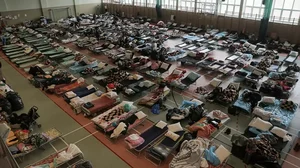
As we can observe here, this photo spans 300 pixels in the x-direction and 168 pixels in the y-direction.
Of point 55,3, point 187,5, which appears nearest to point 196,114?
point 187,5

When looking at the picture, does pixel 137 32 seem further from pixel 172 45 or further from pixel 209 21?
pixel 209 21

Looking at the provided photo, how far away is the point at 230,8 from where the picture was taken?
Answer: 18.0 m

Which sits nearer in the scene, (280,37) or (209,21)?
(280,37)

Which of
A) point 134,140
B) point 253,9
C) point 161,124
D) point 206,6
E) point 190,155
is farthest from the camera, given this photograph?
point 206,6

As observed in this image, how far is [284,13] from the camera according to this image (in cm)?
1568

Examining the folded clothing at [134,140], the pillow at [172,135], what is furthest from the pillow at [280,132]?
the folded clothing at [134,140]

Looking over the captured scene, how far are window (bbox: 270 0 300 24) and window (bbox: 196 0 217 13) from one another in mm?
4460

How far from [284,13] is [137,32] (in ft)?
34.8

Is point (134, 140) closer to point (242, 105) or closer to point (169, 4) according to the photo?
point (242, 105)

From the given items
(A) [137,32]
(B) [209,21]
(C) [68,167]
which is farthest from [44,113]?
(B) [209,21]

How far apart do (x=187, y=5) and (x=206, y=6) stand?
2195mm

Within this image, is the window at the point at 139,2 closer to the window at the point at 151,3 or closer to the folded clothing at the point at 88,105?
the window at the point at 151,3

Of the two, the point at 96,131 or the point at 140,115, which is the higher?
the point at 140,115

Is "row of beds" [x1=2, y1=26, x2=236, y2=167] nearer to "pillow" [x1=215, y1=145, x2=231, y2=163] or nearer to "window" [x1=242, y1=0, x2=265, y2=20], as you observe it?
"pillow" [x1=215, y1=145, x2=231, y2=163]
